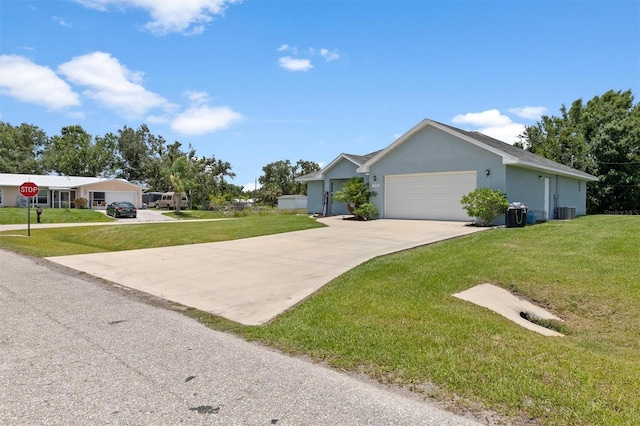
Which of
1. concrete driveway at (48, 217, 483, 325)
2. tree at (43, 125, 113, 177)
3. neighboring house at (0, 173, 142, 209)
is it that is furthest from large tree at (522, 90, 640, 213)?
A: tree at (43, 125, 113, 177)

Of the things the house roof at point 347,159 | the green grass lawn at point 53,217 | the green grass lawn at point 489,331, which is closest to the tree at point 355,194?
the house roof at point 347,159

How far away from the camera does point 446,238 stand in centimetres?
1245

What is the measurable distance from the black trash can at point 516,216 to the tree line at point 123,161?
4078 cm

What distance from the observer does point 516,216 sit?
48.6ft

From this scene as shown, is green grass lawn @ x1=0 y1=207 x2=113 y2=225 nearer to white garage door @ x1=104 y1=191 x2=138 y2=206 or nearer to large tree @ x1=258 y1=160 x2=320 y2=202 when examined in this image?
white garage door @ x1=104 y1=191 x2=138 y2=206

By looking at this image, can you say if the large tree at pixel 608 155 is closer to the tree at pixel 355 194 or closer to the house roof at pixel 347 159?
the house roof at pixel 347 159

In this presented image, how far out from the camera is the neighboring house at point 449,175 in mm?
16406

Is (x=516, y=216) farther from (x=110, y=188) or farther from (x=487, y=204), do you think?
(x=110, y=188)

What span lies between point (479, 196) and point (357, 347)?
1281cm

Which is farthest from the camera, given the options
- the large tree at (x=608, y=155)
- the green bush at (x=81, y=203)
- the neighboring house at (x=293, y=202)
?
the neighboring house at (x=293, y=202)

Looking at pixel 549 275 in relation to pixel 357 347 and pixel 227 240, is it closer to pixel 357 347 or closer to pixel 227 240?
pixel 357 347

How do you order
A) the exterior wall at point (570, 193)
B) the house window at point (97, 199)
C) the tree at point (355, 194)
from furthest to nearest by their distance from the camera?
the house window at point (97, 199) < the exterior wall at point (570, 193) < the tree at point (355, 194)

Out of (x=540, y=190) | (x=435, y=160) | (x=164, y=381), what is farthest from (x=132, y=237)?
(x=540, y=190)

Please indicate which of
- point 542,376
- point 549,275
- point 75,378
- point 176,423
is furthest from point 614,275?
point 75,378
